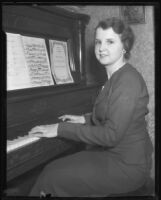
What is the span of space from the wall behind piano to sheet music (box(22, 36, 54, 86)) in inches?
13.8

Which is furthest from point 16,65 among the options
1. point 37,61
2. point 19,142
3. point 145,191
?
point 145,191

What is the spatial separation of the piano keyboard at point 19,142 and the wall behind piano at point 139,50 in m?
0.63

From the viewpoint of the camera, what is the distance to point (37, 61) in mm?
1555

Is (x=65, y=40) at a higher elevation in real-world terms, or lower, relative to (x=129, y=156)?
higher

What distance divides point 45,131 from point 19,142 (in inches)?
5.1

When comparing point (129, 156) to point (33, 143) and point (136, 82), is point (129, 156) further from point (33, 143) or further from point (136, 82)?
point (33, 143)

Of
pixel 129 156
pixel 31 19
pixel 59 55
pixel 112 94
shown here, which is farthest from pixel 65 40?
pixel 129 156

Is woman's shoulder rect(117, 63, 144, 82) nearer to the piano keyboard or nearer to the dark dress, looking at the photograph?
the dark dress

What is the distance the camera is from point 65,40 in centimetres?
187

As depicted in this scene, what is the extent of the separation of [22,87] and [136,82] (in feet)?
1.89

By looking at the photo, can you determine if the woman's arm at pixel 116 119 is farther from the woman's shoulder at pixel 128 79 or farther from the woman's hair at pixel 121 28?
the woman's hair at pixel 121 28

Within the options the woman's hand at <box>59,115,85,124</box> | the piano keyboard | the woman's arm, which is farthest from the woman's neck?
the piano keyboard

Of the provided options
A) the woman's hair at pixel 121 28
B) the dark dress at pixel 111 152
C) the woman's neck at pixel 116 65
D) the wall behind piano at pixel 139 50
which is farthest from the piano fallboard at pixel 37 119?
the woman's hair at pixel 121 28

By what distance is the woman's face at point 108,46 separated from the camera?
130cm
